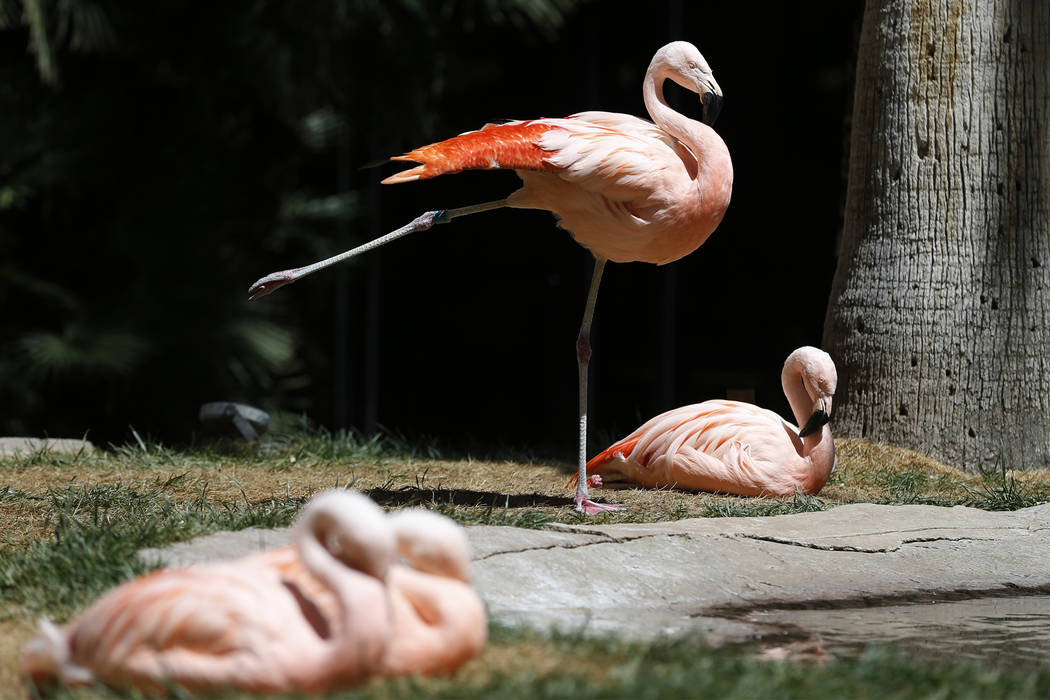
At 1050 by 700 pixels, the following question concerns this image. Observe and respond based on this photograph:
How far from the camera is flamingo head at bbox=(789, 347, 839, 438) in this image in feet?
17.2

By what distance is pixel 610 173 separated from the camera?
4.61m

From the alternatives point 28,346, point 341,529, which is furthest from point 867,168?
point 28,346

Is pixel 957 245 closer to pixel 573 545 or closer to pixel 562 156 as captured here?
pixel 562 156

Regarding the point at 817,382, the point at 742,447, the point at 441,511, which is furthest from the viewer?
the point at 817,382

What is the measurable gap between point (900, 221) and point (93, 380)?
16.0 feet

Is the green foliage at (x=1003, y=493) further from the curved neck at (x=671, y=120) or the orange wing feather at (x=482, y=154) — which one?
the orange wing feather at (x=482, y=154)

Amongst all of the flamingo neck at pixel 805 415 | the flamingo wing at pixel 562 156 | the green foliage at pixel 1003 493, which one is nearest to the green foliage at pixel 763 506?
the flamingo neck at pixel 805 415

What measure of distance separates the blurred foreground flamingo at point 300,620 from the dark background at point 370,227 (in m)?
5.33

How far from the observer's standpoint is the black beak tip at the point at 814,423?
17.1ft

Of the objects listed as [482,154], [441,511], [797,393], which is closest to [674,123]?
Result: [482,154]

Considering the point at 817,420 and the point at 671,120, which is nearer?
the point at 671,120

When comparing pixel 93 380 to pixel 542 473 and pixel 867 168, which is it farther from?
pixel 867 168

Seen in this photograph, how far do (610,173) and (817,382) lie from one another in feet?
4.32

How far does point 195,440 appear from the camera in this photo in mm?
6727
